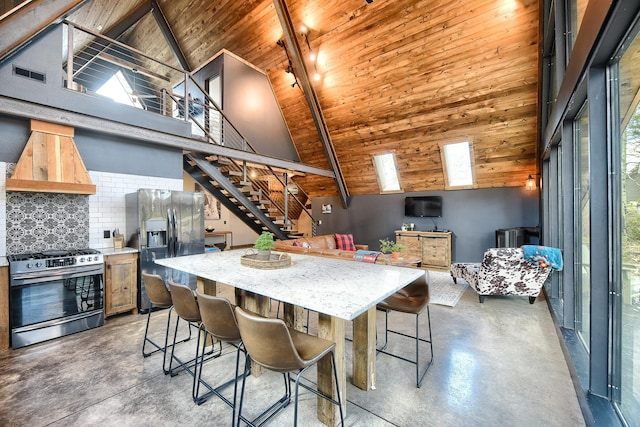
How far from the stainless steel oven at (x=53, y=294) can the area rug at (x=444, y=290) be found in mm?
4320

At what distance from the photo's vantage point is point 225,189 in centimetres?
587

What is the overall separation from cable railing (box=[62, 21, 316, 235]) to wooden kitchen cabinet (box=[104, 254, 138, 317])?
250 centimetres

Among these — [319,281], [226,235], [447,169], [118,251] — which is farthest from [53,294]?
[447,169]

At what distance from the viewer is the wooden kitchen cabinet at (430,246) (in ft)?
22.3

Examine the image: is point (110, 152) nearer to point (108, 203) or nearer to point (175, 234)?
point (108, 203)

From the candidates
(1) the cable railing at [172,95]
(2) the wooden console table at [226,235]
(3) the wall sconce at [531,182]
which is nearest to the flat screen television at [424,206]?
(3) the wall sconce at [531,182]

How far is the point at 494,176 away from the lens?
21.3 ft

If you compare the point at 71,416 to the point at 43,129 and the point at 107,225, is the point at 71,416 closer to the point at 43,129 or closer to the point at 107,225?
the point at 107,225

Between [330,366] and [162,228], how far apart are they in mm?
3427

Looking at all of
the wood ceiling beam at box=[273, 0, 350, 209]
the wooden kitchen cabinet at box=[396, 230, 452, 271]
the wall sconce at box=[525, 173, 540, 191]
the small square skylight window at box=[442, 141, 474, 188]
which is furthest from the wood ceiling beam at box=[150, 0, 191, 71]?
the wall sconce at box=[525, 173, 540, 191]

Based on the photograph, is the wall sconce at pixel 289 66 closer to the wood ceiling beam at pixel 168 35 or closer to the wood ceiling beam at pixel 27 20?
the wood ceiling beam at pixel 168 35

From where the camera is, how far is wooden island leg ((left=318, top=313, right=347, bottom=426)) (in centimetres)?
172

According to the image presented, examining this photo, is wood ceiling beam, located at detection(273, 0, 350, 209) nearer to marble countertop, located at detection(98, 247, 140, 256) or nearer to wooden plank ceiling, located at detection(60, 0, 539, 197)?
wooden plank ceiling, located at detection(60, 0, 539, 197)

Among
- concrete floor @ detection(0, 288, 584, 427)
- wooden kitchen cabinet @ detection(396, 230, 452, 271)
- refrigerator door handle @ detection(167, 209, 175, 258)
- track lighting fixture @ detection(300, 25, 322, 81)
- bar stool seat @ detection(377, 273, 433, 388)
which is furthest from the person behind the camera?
wooden kitchen cabinet @ detection(396, 230, 452, 271)
